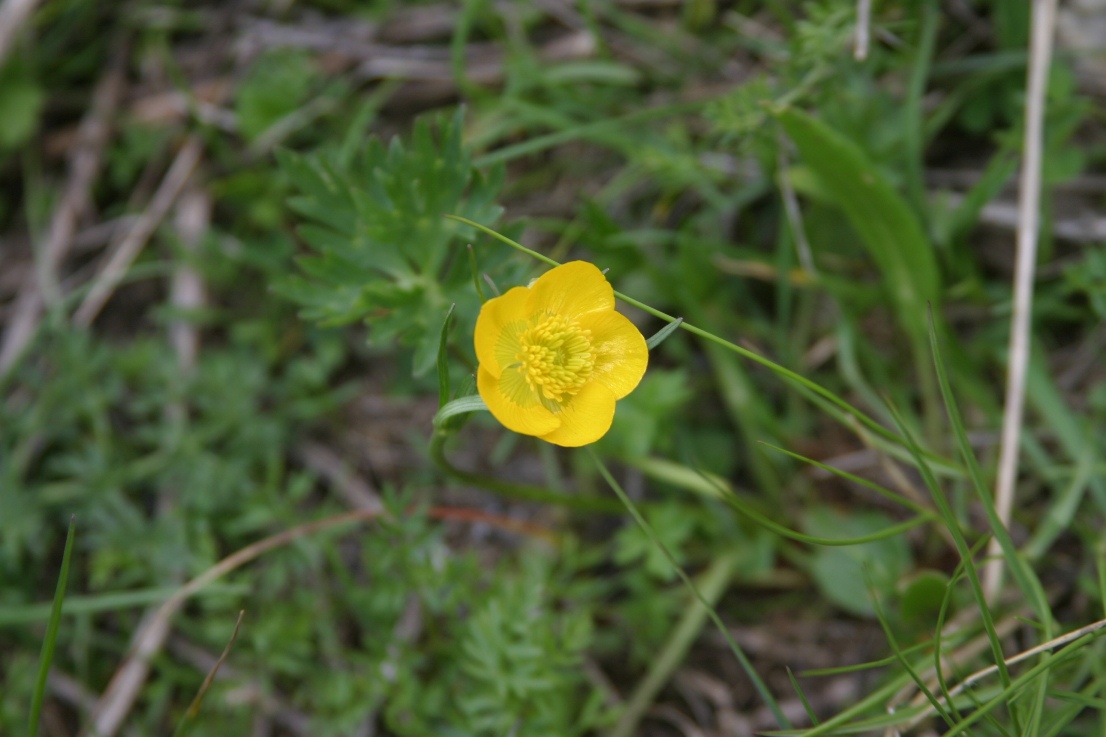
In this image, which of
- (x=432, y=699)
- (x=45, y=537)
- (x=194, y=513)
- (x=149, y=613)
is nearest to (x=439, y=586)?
(x=432, y=699)

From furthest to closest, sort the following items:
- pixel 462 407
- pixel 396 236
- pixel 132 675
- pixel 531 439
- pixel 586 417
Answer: pixel 531 439
pixel 132 675
pixel 396 236
pixel 586 417
pixel 462 407

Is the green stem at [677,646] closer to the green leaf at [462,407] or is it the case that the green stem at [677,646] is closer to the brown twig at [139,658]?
the brown twig at [139,658]

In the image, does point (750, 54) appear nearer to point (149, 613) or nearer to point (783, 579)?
point (783, 579)

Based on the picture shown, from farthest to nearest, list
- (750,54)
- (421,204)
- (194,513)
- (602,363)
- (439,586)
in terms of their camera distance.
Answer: (750,54)
(194,513)
(439,586)
(421,204)
(602,363)

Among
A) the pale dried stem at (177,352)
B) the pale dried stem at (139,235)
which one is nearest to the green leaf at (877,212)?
the pale dried stem at (177,352)

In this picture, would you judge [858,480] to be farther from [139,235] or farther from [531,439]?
[139,235]

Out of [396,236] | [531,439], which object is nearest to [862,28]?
[396,236]
